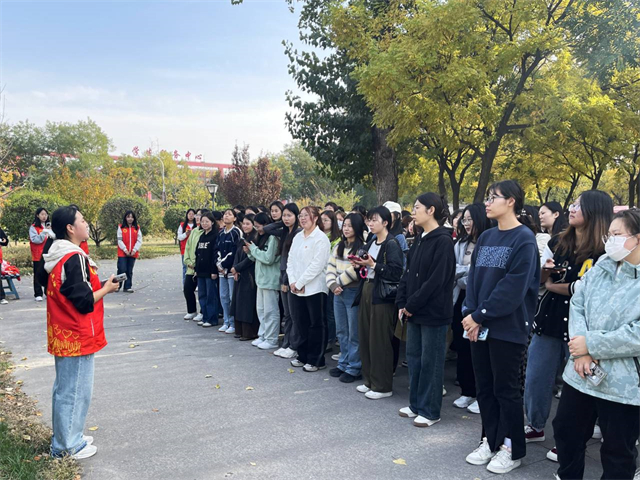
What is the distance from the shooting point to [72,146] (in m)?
60.0

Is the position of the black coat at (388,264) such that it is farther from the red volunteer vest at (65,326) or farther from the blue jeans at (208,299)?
the blue jeans at (208,299)

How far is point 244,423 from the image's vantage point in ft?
15.1

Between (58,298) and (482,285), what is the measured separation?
3277mm

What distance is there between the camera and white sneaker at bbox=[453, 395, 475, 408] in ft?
16.4

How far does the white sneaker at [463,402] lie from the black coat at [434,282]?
111cm

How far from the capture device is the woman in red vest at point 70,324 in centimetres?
375

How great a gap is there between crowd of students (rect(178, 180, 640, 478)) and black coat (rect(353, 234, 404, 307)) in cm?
2

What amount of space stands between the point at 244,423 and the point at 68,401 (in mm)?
1553

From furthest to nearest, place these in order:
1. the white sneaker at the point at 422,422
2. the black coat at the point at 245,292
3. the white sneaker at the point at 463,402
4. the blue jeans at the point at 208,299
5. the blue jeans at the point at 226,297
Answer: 1. the blue jeans at the point at 208,299
2. the blue jeans at the point at 226,297
3. the black coat at the point at 245,292
4. the white sneaker at the point at 463,402
5. the white sneaker at the point at 422,422

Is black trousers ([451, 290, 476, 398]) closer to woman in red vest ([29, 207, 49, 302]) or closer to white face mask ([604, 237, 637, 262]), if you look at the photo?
white face mask ([604, 237, 637, 262])

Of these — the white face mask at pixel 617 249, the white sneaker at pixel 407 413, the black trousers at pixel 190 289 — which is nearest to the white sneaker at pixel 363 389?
the white sneaker at pixel 407 413

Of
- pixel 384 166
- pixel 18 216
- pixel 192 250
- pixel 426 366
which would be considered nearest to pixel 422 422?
pixel 426 366

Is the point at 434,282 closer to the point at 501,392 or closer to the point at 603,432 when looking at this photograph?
the point at 501,392

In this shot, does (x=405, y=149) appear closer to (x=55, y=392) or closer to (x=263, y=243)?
(x=263, y=243)
